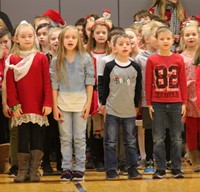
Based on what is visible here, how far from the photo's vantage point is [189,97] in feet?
22.4

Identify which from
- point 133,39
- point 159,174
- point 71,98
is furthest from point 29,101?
point 133,39

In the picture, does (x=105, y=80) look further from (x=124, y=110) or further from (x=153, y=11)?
(x=153, y=11)

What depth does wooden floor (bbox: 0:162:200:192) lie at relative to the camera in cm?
560

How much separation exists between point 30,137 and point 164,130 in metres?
1.27

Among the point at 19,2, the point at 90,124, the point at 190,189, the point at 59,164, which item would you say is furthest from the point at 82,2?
the point at 190,189

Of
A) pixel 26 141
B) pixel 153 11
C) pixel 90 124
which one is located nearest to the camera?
pixel 26 141

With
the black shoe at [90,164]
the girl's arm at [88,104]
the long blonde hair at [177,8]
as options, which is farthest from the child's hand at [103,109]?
the long blonde hair at [177,8]

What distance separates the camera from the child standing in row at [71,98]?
625cm

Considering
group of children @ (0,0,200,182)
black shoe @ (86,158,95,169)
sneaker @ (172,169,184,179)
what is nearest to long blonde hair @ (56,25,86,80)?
group of children @ (0,0,200,182)

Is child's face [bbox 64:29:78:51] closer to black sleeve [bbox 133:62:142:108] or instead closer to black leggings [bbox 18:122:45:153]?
black sleeve [bbox 133:62:142:108]

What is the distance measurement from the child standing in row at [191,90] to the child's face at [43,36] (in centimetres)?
146

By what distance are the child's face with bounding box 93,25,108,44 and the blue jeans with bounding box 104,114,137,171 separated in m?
0.98

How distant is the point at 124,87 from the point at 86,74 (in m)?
0.38

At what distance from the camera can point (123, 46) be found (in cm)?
638
